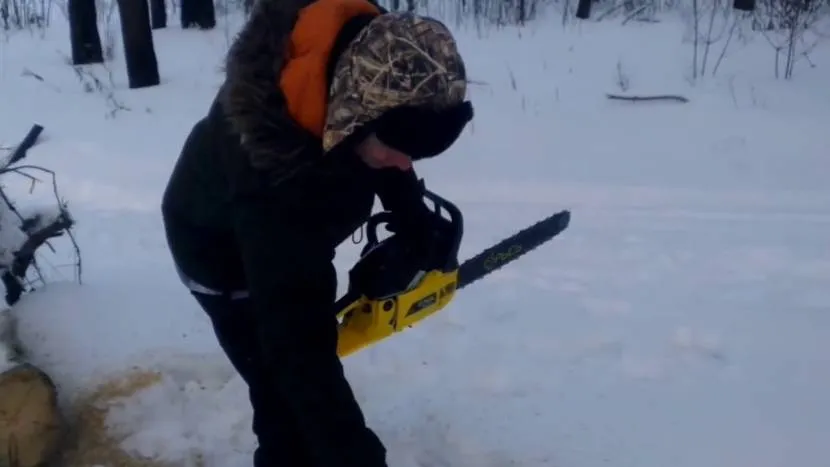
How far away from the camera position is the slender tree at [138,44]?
7285mm

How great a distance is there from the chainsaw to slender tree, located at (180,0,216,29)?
800 centimetres

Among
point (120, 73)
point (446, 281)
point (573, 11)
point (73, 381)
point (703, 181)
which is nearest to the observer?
point (446, 281)

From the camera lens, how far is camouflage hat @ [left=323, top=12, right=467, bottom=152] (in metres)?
1.48

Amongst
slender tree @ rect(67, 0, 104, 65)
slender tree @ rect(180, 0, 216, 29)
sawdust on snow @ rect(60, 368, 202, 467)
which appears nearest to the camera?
sawdust on snow @ rect(60, 368, 202, 467)

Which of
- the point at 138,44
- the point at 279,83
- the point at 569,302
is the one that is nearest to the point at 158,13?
the point at 138,44

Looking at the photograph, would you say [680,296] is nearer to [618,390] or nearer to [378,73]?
[618,390]

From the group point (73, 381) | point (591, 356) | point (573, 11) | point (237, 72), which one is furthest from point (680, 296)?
point (573, 11)

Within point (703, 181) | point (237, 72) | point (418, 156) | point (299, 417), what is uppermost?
point (237, 72)

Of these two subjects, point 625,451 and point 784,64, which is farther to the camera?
point 784,64

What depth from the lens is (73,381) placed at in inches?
109

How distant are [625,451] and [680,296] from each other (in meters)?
→ 1.05

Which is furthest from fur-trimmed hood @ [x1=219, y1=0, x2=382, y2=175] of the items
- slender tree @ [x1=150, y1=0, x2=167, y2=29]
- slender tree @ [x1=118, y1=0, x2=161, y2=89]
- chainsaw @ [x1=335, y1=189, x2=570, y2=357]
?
slender tree @ [x1=150, y1=0, x2=167, y2=29]

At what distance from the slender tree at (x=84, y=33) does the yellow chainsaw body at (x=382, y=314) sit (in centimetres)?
702

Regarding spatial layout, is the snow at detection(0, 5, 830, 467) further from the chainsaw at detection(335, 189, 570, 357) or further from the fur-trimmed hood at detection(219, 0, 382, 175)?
the fur-trimmed hood at detection(219, 0, 382, 175)
